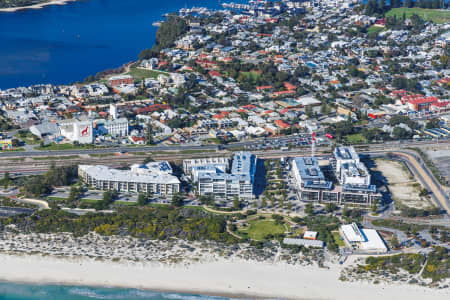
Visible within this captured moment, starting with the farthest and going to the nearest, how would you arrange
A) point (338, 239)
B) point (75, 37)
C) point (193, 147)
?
point (75, 37) → point (193, 147) → point (338, 239)

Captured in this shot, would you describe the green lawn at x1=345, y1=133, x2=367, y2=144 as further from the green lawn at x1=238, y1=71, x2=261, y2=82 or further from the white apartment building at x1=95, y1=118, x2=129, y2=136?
the white apartment building at x1=95, y1=118, x2=129, y2=136

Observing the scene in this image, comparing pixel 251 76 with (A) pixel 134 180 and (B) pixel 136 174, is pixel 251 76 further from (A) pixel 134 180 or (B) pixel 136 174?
(A) pixel 134 180

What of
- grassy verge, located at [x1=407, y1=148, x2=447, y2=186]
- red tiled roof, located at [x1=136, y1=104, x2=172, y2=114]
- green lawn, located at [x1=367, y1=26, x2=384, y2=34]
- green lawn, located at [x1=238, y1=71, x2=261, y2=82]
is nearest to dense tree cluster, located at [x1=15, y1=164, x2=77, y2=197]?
red tiled roof, located at [x1=136, y1=104, x2=172, y2=114]

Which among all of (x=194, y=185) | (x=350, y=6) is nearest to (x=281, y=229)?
(x=194, y=185)

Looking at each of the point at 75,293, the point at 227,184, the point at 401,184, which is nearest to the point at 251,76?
the point at 401,184

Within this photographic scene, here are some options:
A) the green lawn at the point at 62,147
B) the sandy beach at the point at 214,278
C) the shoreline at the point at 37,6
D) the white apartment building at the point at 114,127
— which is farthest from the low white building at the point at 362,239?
the shoreline at the point at 37,6

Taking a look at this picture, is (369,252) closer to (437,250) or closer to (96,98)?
(437,250)

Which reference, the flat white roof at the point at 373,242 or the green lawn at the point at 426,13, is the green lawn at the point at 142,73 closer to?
the flat white roof at the point at 373,242
